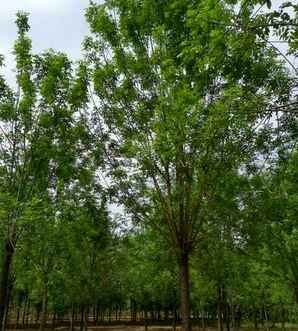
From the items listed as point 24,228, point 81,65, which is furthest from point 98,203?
point 81,65

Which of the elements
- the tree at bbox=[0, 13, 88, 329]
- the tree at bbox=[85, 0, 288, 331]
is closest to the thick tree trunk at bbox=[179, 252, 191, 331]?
the tree at bbox=[85, 0, 288, 331]

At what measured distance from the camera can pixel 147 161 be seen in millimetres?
11172

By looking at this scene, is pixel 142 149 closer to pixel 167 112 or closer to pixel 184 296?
pixel 167 112

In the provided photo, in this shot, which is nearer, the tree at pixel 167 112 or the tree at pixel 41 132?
the tree at pixel 167 112

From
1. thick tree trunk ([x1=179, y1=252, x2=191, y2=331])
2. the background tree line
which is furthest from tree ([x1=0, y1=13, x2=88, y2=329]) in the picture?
thick tree trunk ([x1=179, y1=252, x2=191, y2=331])

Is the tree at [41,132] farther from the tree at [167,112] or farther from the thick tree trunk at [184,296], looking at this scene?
the thick tree trunk at [184,296]

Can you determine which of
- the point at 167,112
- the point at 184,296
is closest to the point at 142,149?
the point at 167,112

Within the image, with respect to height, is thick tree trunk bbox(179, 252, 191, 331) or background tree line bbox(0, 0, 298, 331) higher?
background tree line bbox(0, 0, 298, 331)

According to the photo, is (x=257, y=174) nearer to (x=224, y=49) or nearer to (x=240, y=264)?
(x=224, y=49)

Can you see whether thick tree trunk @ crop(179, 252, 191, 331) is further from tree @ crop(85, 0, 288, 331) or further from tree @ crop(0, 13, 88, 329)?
tree @ crop(0, 13, 88, 329)

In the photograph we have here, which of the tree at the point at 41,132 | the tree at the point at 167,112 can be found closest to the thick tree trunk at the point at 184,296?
the tree at the point at 167,112

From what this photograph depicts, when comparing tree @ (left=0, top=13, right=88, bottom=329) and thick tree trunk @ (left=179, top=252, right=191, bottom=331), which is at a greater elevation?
tree @ (left=0, top=13, right=88, bottom=329)

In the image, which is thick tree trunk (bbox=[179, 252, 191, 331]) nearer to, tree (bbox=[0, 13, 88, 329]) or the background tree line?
the background tree line

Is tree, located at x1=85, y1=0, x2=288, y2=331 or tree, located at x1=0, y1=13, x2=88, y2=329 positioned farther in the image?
tree, located at x1=0, y1=13, x2=88, y2=329
